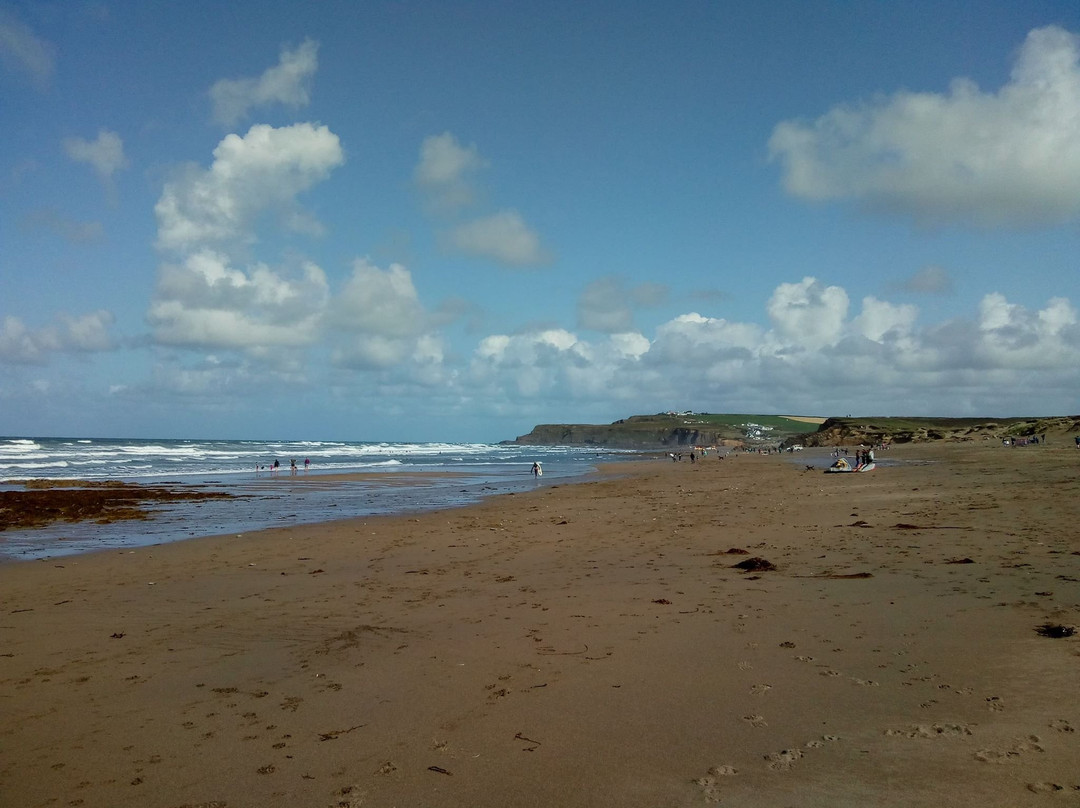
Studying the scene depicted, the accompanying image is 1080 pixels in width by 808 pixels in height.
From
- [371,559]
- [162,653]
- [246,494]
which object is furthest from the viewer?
[246,494]

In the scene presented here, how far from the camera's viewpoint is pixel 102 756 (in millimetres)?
5031

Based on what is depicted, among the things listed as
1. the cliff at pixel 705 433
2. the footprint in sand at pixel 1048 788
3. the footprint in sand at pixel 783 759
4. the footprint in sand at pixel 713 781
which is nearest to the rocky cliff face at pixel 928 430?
the cliff at pixel 705 433

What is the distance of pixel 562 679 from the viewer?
634 centimetres

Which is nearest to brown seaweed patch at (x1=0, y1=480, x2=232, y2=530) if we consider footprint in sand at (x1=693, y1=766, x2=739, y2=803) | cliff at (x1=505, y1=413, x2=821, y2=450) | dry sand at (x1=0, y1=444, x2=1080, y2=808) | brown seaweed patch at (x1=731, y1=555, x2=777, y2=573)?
dry sand at (x1=0, y1=444, x2=1080, y2=808)

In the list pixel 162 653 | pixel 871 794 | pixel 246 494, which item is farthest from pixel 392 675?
pixel 246 494

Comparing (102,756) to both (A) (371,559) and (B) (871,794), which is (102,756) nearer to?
(B) (871,794)

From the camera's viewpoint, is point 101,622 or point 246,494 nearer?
point 101,622

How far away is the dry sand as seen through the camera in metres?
4.41

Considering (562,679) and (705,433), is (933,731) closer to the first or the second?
(562,679)

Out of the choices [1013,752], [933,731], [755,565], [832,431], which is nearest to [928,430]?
[832,431]

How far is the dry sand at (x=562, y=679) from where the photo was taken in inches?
174

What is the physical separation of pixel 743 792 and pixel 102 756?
4.74 m

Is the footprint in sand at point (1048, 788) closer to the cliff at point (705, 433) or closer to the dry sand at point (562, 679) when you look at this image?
the dry sand at point (562, 679)

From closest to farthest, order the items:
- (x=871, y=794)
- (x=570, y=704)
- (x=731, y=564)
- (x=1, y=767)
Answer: (x=871, y=794) < (x=1, y=767) < (x=570, y=704) < (x=731, y=564)
